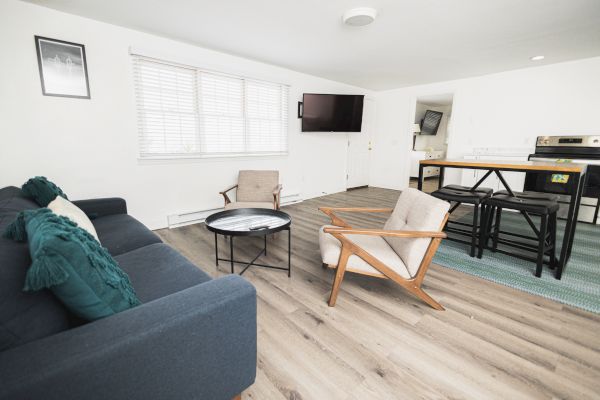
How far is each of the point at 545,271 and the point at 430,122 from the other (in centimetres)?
691

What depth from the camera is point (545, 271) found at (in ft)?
8.59

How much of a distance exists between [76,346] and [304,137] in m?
4.97

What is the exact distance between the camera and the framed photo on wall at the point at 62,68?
2709mm

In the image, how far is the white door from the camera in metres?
6.55

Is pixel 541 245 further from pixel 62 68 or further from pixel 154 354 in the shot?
pixel 62 68

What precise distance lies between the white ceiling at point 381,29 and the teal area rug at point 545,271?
8.25ft

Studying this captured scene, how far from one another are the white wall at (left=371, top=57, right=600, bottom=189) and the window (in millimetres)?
3261

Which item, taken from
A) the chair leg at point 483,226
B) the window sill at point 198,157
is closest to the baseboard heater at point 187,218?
the window sill at point 198,157

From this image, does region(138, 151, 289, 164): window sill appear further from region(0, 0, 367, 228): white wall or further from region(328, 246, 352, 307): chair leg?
region(328, 246, 352, 307): chair leg

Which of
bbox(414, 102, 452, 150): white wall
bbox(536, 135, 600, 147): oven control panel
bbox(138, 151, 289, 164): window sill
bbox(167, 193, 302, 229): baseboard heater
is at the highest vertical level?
bbox(414, 102, 452, 150): white wall

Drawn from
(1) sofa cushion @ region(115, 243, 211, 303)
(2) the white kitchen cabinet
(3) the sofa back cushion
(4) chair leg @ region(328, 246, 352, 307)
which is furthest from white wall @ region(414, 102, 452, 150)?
(3) the sofa back cushion

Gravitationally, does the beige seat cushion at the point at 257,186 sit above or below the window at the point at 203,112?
below

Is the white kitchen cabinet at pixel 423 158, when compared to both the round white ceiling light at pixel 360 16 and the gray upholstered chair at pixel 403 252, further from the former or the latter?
the gray upholstered chair at pixel 403 252

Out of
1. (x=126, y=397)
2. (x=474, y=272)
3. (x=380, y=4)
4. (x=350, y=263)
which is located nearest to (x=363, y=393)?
(x=350, y=263)
